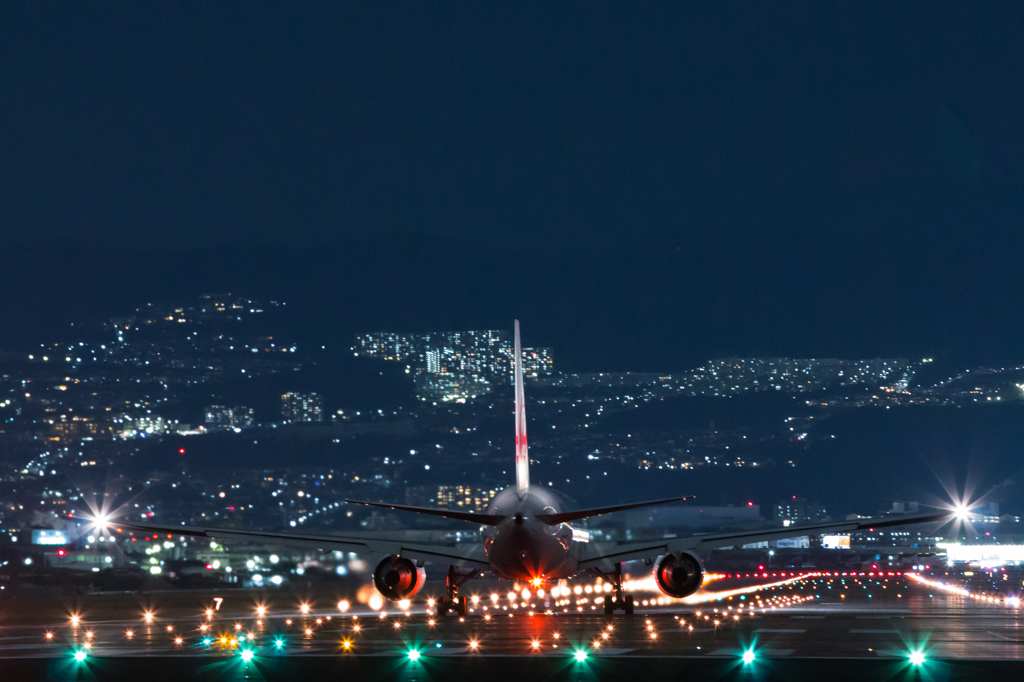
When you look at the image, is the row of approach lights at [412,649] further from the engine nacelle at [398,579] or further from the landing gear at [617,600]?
the landing gear at [617,600]

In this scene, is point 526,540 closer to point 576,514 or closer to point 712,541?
point 576,514

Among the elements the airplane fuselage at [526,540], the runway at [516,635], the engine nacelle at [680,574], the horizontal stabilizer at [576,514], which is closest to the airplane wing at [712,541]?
the engine nacelle at [680,574]

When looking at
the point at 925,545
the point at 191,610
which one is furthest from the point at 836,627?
the point at 925,545

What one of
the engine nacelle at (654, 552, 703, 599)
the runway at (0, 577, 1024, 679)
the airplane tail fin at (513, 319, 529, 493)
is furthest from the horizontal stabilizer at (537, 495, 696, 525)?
the engine nacelle at (654, 552, 703, 599)

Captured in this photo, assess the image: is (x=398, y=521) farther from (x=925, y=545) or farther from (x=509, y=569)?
(x=509, y=569)

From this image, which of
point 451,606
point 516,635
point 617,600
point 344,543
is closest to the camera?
point 516,635

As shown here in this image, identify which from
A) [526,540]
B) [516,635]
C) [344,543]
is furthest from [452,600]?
[516,635]
